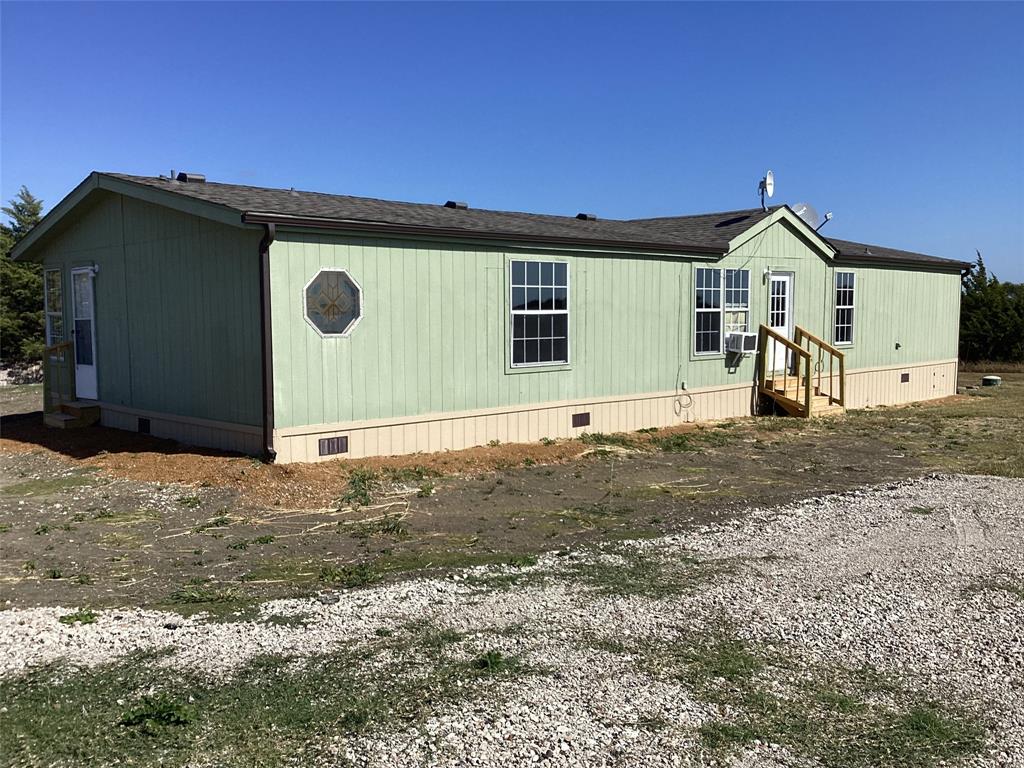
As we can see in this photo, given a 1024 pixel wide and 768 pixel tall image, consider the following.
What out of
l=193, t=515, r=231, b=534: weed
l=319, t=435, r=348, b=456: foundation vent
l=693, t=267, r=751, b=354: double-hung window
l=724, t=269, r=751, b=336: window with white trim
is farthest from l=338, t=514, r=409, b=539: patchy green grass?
l=724, t=269, r=751, b=336: window with white trim

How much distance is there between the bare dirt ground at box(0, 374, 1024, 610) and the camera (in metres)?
5.93

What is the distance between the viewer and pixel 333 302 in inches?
376

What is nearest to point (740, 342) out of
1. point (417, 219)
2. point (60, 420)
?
point (417, 219)

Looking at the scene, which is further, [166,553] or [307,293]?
[307,293]

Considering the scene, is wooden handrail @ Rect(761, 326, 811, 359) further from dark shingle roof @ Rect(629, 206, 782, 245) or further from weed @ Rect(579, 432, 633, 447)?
weed @ Rect(579, 432, 633, 447)

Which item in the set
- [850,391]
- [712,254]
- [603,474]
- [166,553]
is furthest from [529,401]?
[850,391]

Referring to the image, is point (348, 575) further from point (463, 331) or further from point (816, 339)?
point (816, 339)

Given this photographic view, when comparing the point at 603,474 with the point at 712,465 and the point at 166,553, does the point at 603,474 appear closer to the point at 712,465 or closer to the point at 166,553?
the point at 712,465

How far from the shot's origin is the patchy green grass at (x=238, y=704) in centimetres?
324

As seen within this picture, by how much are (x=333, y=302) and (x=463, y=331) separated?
194 centimetres

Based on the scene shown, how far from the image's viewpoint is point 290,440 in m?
9.25

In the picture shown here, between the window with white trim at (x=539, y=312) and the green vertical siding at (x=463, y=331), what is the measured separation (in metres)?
0.15

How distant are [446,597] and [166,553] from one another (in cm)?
249

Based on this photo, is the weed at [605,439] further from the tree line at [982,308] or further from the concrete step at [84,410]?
the tree line at [982,308]
